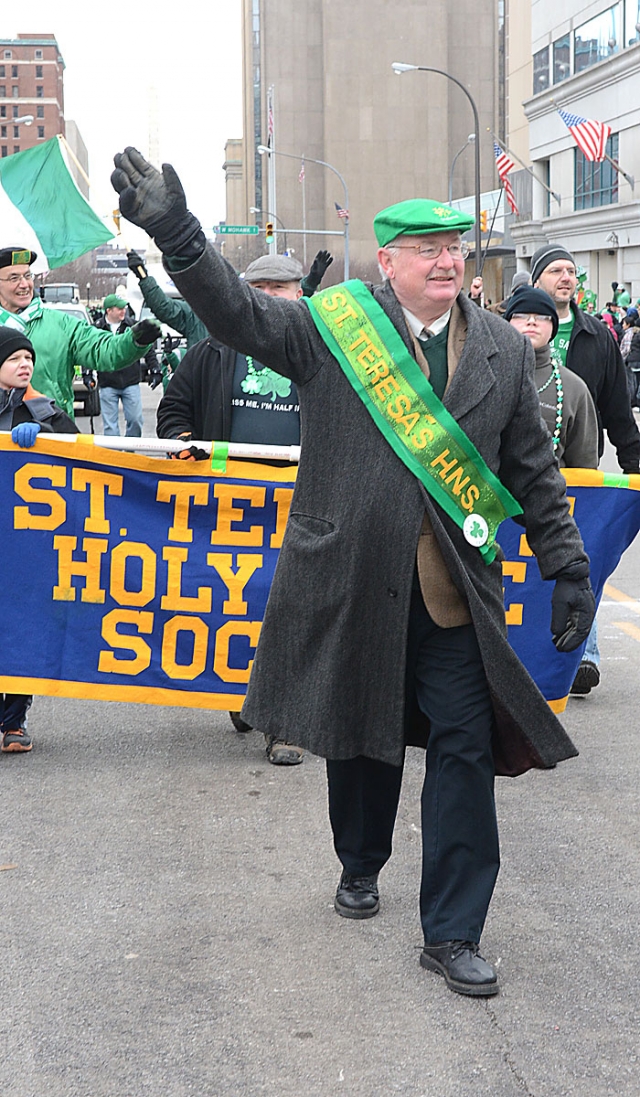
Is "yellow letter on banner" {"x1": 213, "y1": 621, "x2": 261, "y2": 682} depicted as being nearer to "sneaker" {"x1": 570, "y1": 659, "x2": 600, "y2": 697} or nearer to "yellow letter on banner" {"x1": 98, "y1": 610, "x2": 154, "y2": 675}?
"yellow letter on banner" {"x1": 98, "y1": 610, "x2": 154, "y2": 675}

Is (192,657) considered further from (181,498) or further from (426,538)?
(426,538)

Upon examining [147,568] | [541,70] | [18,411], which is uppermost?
[541,70]

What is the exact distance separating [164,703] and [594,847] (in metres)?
2.02

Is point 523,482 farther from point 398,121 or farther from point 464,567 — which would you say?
point 398,121

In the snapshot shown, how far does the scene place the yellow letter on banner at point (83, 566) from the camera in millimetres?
6141

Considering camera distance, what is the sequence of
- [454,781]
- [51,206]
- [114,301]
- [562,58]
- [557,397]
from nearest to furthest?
[454,781], [557,397], [51,206], [114,301], [562,58]

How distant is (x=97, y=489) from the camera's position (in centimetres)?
614

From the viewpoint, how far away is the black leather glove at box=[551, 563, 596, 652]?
13.3 feet

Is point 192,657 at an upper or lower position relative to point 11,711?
upper

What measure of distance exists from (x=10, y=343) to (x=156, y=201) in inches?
111

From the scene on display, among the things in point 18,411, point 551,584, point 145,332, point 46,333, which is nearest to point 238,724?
point 551,584

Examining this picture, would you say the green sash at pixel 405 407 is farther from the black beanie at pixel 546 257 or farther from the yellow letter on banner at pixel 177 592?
the black beanie at pixel 546 257

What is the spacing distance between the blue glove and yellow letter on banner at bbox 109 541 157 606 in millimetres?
566

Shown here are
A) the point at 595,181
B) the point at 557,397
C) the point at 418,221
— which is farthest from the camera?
the point at 595,181
